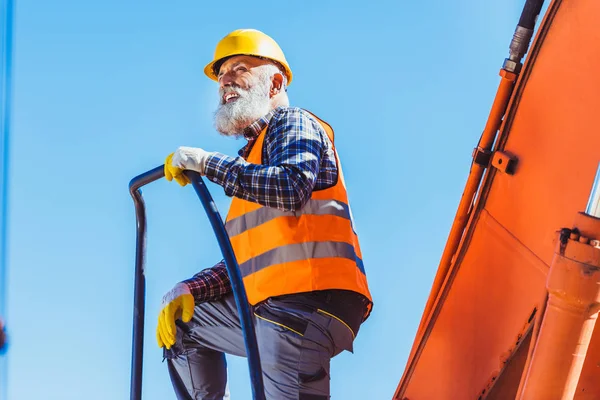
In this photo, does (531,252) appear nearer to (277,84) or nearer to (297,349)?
(297,349)

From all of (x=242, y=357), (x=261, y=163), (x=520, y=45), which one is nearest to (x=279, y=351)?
(x=242, y=357)

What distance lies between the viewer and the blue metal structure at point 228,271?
269 centimetres

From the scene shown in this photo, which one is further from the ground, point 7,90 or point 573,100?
point 573,100

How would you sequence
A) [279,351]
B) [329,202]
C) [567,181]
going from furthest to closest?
[329,202]
[279,351]
[567,181]

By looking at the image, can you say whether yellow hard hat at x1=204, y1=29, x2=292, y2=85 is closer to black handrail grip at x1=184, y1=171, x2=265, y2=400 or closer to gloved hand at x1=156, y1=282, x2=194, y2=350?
gloved hand at x1=156, y1=282, x2=194, y2=350

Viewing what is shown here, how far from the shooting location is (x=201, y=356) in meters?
3.69

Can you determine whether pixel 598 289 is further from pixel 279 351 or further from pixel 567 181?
pixel 279 351

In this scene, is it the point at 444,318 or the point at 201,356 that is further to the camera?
the point at 201,356

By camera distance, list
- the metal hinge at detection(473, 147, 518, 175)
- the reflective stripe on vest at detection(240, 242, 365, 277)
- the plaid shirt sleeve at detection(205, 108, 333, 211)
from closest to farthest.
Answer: the metal hinge at detection(473, 147, 518, 175) < the plaid shirt sleeve at detection(205, 108, 333, 211) < the reflective stripe on vest at detection(240, 242, 365, 277)

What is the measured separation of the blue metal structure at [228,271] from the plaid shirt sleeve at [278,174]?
113mm

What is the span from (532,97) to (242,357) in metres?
1.58

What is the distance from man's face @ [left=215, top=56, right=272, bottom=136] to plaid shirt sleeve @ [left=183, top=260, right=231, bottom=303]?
62 cm

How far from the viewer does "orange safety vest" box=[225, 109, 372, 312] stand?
3.24 meters

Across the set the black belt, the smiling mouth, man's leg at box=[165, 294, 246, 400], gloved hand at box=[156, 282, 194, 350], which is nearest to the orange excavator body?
the black belt
